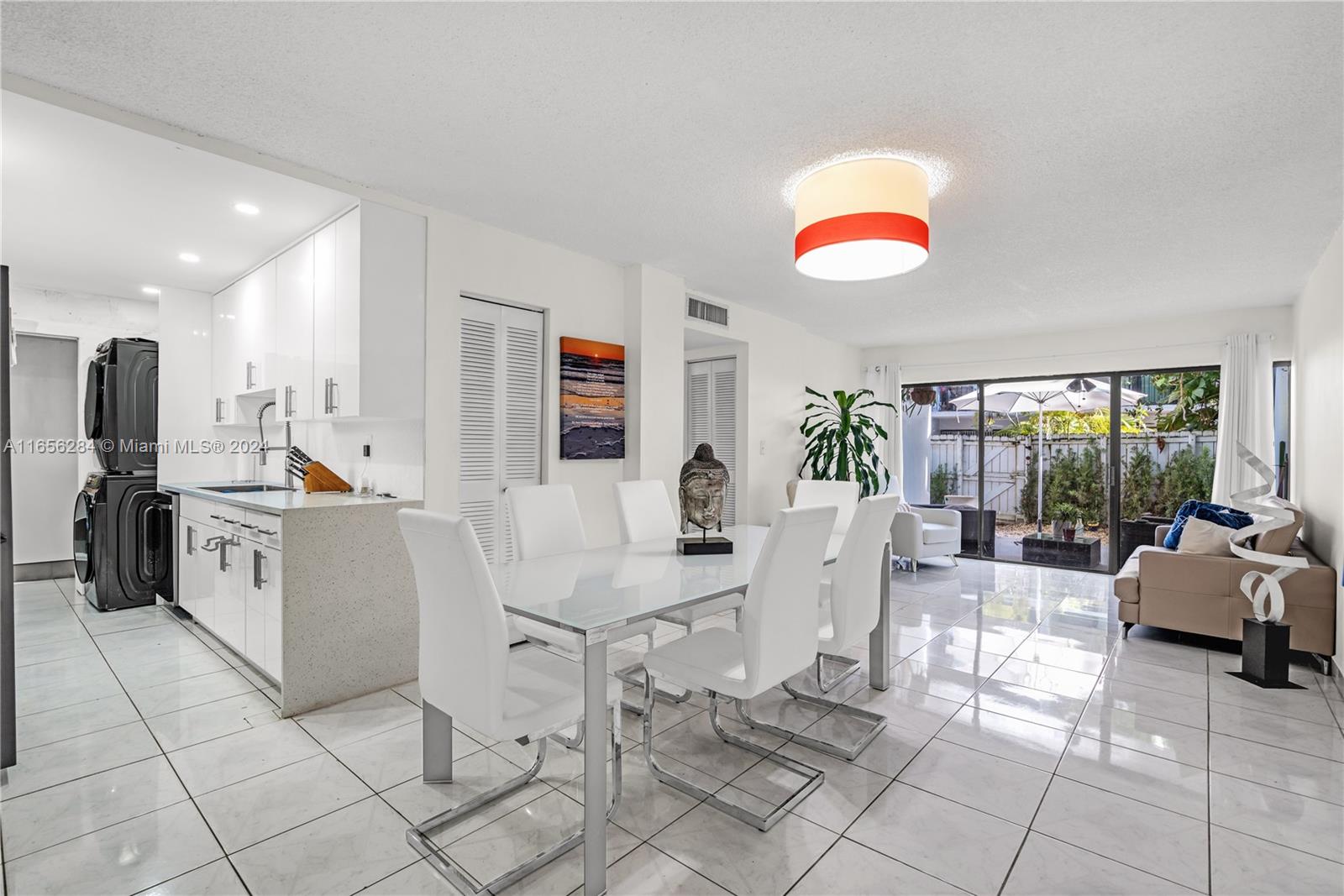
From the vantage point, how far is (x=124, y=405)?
443cm

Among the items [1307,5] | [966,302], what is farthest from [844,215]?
[966,302]

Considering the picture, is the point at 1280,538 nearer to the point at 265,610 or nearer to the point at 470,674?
the point at 470,674

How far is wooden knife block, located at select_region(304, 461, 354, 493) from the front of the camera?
3715 mm

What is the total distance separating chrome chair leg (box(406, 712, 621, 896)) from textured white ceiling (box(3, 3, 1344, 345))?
2.15 metres

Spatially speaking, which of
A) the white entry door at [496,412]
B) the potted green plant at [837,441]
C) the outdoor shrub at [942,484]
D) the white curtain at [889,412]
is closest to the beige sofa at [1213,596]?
the potted green plant at [837,441]

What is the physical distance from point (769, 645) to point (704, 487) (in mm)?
836

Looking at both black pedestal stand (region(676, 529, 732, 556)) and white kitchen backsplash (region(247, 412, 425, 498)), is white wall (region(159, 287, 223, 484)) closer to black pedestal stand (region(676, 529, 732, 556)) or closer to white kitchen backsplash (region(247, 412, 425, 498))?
white kitchen backsplash (region(247, 412, 425, 498))

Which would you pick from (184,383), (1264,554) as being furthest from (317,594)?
(1264,554)

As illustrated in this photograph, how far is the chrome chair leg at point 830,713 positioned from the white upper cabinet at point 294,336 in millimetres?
2919

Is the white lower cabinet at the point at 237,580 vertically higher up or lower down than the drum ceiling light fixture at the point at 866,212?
lower down

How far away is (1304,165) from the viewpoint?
2738 mm

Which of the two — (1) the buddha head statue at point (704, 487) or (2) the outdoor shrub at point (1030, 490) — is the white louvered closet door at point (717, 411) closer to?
(1) the buddha head statue at point (704, 487)

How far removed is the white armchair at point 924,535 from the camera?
19.3 ft

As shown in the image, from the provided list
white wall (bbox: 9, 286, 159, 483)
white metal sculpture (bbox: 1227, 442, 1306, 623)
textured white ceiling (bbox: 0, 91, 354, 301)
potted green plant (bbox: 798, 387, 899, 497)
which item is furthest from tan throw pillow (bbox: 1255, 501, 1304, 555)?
white wall (bbox: 9, 286, 159, 483)
